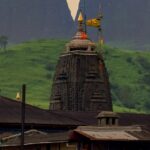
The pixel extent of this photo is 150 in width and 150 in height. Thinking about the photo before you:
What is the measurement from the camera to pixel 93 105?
424 ft

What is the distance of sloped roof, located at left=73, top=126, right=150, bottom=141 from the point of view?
60.2 metres

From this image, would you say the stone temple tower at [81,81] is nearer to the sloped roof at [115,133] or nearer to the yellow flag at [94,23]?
the yellow flag at [94,23]

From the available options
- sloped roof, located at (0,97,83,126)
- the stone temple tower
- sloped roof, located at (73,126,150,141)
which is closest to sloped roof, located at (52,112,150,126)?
sloped roof, located at (0,97,83,126)

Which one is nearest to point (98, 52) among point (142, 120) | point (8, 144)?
point (142, 120)

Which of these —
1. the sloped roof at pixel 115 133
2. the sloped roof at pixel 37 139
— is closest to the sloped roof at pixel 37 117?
the sloped roof at pixel 37 139

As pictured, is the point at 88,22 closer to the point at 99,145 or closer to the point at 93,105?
the point at 93,105

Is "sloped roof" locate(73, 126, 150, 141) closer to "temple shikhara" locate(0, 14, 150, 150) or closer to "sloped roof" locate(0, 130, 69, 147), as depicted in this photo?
"temple shikhara" locate(0, 14, 150, 150)

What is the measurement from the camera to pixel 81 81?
13325 centimetres

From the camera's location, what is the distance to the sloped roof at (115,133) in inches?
2372

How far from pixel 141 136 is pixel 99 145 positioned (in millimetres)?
3051

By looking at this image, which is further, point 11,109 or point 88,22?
point 88,22

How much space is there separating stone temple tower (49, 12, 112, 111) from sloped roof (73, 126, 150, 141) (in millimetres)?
63786

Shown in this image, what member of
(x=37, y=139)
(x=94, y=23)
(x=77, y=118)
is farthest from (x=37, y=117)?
(x=94, y=23)

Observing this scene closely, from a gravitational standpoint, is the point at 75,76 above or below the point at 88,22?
below
